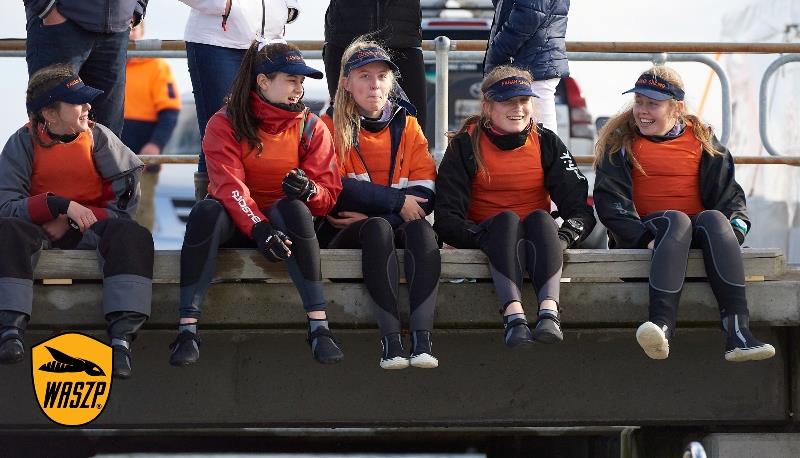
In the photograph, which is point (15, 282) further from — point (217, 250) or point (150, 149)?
point (150, 149)

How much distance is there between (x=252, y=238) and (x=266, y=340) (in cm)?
53

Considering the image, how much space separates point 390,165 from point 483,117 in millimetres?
444

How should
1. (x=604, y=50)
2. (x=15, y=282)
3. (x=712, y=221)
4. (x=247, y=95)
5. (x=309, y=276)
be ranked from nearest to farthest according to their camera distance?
(x=15, y=282), (x=309, y=276), (x=712, y=221), (x=247, y=95), (x=604, y=50)

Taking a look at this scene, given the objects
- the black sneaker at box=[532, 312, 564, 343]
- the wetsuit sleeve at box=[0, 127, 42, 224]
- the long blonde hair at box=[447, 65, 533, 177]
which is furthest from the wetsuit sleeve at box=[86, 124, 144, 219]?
the black sneaker at box=[532, 312, 564, 343]

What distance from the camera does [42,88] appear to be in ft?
19.2

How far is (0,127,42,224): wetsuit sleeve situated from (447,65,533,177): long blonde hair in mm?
1730

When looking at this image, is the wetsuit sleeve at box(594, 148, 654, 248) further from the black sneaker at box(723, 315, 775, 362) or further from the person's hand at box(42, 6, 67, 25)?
the person's hand at box(42, 6, 67, 25)

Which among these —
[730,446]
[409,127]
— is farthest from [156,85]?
[730,446]

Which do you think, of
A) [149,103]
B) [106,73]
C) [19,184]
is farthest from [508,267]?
[149,103]

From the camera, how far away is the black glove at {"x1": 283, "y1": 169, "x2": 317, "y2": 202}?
5.55 m

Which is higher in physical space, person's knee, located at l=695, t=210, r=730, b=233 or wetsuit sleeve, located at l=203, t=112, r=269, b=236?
wetsuit sleeve, located at l=203, t=112, r=269, b=236

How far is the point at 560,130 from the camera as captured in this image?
10195 mm

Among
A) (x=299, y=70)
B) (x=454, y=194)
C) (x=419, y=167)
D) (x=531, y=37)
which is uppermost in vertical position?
(x=531, y=37)

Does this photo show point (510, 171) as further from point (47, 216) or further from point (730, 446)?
point (47, 216)
